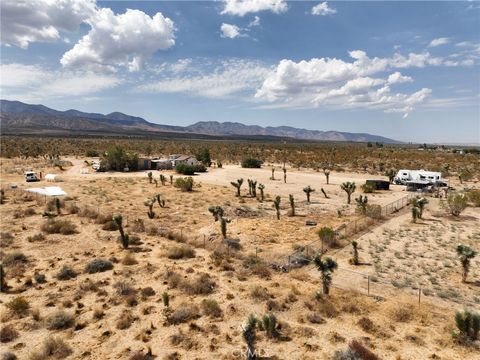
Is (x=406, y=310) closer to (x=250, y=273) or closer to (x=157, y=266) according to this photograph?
(x=250, y=273)

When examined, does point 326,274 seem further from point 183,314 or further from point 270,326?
point 183,314

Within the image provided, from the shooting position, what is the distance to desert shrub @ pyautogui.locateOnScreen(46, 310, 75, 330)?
15.5m

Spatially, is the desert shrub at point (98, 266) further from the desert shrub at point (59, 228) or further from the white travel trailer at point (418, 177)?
the white travel trailer at point (418, 177)

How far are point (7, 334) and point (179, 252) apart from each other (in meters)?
10.5

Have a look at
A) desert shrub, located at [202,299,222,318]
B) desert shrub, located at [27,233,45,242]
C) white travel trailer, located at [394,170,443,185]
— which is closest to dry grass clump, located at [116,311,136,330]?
desert shrub, located at [202,299,222,318]

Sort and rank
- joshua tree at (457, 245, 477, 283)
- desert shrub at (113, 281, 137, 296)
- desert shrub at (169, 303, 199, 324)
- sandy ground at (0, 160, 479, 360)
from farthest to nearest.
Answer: joshua tree at (457, 245, 477, 283) → desert shrub at (113, 281, 137, 296) → desert shrub at (169, 303, 199, 324) → sandy ground at (0, 160, 479, 360)

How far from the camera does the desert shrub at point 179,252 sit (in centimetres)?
2348

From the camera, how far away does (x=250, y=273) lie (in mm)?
20875

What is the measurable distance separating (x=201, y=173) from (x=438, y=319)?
2197 inches

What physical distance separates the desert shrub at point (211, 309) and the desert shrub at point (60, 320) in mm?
5660

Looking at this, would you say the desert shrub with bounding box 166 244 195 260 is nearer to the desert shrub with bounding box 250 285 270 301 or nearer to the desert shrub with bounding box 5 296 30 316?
the desert shrub with bounding box 250 285 270 301

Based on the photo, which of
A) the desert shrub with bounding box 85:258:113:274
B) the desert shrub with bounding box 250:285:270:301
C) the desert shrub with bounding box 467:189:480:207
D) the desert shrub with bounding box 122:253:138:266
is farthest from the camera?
the desert shrub with bounding box 467:189:480:207

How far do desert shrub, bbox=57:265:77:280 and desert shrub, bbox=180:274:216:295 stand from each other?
650 cm

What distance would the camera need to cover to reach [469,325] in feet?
47.2
